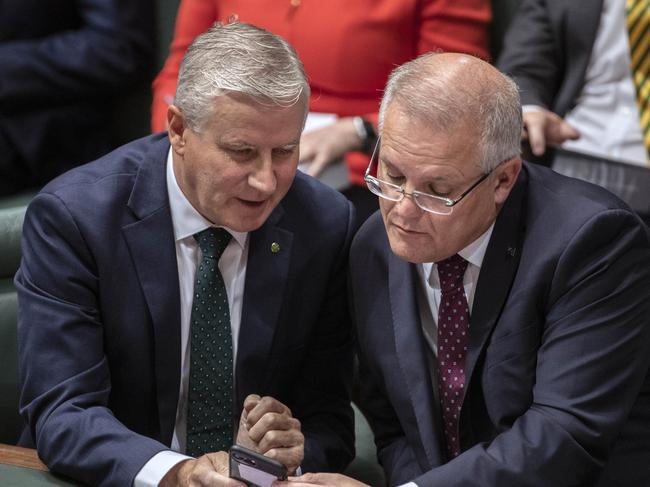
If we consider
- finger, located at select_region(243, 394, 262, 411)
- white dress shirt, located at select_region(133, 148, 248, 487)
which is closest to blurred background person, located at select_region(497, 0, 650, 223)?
white dress shirt, located at select_region(133, 148, 248, 487)

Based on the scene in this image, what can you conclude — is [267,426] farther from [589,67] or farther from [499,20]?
[499,20]

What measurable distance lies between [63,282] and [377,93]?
1181mm

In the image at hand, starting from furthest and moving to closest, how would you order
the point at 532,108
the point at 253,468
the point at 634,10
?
the point at 634,10 < the point at 532,108 < the point at 253,468

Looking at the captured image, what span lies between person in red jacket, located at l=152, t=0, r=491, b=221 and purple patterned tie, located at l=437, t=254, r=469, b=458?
0.81 metres

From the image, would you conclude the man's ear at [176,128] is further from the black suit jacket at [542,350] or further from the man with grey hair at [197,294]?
the black suit jacket at [542,350]

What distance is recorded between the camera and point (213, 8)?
3.07 meters

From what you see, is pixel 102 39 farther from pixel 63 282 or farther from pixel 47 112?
pixel 63 282

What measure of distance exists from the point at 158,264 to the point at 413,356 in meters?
0.46

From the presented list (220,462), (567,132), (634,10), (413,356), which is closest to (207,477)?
(220,462)

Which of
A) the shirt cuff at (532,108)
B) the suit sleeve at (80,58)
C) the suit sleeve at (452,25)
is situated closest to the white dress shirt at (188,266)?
the shirt cuff at (532,108)

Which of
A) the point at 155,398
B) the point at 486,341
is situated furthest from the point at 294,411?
the point at 486,341

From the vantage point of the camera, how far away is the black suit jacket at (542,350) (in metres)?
1.94

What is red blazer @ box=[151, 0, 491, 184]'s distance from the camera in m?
2.93

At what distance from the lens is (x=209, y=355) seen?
2.18 meters
